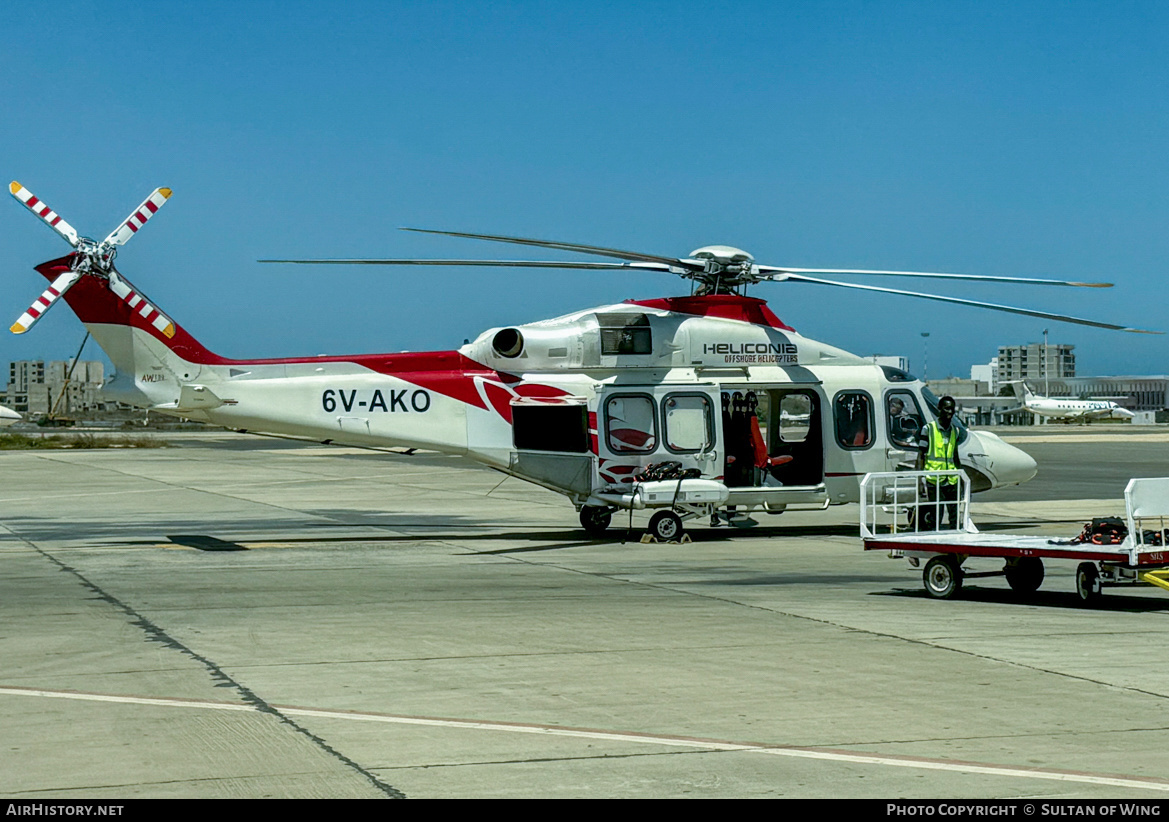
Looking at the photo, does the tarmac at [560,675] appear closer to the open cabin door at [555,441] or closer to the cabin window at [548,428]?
the open cabin door at [555,441]

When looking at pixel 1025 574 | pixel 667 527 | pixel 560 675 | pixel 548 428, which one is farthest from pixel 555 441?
pixel 560 675

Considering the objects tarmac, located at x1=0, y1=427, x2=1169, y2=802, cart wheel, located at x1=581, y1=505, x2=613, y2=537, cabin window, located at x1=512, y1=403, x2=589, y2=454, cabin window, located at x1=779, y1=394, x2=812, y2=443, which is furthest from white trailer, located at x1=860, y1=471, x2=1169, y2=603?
cart wheel, located at x1=581, y1=505, x2=613, y2=537

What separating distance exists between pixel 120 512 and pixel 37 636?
1645cm

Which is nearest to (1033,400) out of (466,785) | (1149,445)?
(1149,445)

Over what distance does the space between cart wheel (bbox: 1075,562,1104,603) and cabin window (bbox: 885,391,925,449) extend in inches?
324

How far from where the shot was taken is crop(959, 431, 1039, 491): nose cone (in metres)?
20.8

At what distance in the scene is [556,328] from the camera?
20.1 m

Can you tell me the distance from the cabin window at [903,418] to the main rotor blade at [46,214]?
12.8 m

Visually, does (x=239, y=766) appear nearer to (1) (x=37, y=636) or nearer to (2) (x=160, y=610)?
(1) (x=37, y=636)

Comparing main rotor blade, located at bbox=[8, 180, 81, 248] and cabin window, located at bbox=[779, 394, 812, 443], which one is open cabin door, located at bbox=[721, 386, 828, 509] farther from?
main rotor blade, located at bbox=[8, 180, 81, 248]

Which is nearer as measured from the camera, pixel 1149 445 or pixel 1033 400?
pixel 1149 445

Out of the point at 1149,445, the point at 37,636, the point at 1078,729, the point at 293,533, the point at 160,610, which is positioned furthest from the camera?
the point at 1149,445

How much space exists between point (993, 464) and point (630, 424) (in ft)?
19.6

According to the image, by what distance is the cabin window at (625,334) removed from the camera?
794 inches
